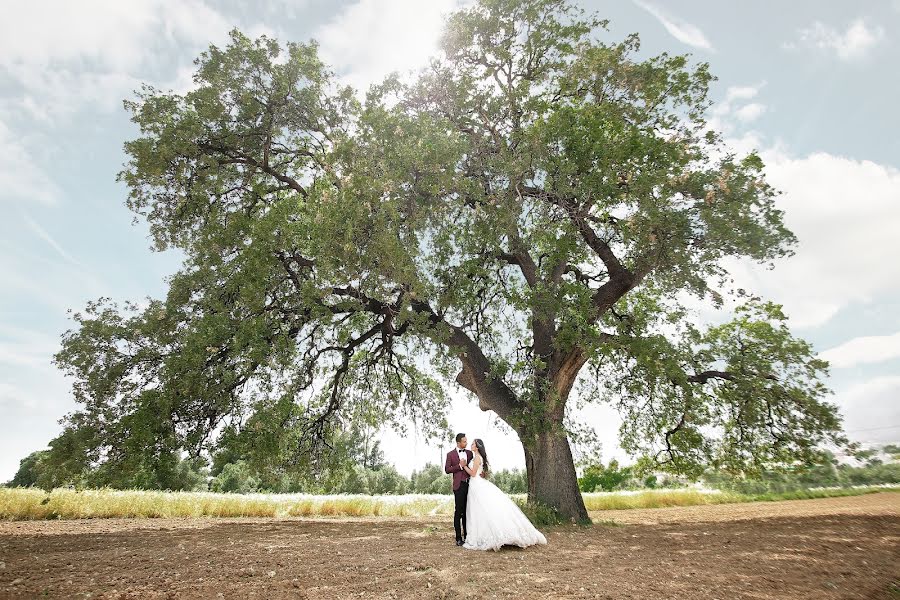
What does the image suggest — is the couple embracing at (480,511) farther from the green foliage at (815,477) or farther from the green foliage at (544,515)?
the green foliage at (815,477)

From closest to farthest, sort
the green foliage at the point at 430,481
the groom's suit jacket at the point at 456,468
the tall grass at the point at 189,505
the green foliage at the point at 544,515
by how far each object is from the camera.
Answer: the groom's suit jacket at the point at 456,468 → the green foliage at the point at 544,515 → the tall grass at the point at 189,505 → the green foliage at the point at 430,481

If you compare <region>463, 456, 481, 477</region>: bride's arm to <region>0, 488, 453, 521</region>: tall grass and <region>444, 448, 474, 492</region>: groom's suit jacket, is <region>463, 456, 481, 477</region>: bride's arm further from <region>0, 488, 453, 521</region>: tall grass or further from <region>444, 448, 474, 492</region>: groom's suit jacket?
<region>0, 488, 453, 521</region>: tall grass

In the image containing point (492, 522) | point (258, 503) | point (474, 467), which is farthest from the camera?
point (258, 503)

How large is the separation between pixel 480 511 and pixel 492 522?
0.28 metres

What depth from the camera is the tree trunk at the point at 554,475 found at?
1169 centimetres

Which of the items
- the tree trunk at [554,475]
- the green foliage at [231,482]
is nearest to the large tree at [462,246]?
the tree trunk at [554,475]

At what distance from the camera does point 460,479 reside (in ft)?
27.3

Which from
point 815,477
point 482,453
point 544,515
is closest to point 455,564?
point 482,453

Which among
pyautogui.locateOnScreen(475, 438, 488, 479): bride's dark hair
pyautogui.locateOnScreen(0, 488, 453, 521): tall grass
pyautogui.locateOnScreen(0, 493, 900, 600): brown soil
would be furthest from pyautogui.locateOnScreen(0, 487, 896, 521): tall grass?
pyautogui.locateOnScreen(475, 438, 488, 479): bride's dark hair

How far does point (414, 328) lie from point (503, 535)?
563 centimetres

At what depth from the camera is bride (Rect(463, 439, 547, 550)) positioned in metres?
7.56

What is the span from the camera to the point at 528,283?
1376 centimetres

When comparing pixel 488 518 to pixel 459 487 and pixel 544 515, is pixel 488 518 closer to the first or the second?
pixel 459 487

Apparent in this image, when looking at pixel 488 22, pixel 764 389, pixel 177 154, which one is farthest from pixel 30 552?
pixel 764 389
